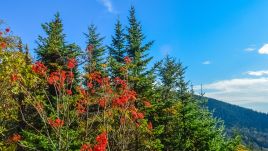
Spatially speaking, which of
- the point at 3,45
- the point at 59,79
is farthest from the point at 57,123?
the point at 3,45

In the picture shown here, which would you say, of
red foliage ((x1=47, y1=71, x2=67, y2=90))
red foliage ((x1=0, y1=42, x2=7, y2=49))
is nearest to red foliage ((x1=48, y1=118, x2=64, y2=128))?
red foliage ((x1=47, y1=71, x2=67, y2=90))

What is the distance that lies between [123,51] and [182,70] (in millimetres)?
12004

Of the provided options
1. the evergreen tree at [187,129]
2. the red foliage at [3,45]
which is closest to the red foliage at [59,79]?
the red foliage at [3,45]

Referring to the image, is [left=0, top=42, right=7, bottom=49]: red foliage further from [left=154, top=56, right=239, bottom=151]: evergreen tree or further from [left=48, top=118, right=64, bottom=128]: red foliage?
[left=154, top=56, right=239, bottom=151]: evergreen tree

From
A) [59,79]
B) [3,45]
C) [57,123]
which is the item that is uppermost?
[3,45]

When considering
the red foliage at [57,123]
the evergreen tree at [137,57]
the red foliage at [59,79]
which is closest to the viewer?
the red foliage at [57,123]

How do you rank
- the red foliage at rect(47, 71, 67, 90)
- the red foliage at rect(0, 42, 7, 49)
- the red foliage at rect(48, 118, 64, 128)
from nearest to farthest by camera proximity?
1. the red foliage at rect(48, 118, 64, 128)
2. the red foliage at rect(47, 71, 67, 90)
3. the red foliage at rect(0, 42, 7, 49)

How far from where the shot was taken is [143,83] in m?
30.5

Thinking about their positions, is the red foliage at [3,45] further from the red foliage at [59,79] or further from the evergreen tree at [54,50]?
the evergreen tree at [54,50]

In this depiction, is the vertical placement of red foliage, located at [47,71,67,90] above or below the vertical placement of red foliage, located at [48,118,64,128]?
above

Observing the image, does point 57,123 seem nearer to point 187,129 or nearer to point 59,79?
point 59,79

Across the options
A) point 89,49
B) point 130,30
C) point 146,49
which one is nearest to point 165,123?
point 146,49

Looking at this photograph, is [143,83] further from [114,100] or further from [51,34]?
[114,100]

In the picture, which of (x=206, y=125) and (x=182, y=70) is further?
(x=182, y=70)
